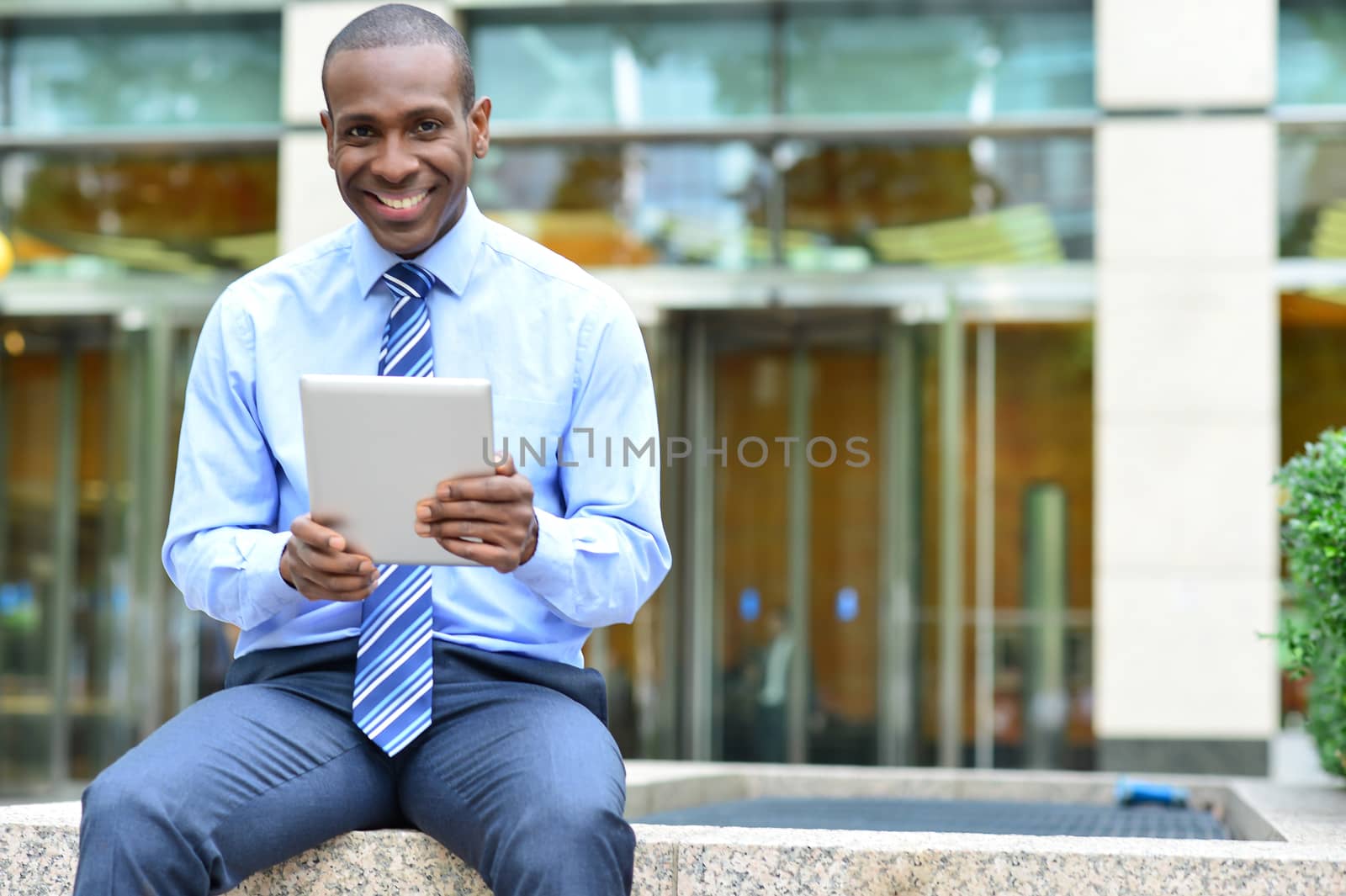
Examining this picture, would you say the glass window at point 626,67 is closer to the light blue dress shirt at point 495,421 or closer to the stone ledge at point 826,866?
the light blue dress shirt at point 495,421

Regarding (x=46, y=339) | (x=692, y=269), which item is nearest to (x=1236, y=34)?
(x=692, y=269)

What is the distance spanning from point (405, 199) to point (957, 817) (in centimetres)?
234

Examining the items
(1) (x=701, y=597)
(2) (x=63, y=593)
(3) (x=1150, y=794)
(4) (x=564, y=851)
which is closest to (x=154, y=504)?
(2) (x=63, y=593)

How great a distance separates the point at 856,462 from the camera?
388 inches

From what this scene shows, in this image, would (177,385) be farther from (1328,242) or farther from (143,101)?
(1328,242)

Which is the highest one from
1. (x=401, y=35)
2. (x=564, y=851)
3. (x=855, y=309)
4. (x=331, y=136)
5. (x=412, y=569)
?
(x=855, y=309)

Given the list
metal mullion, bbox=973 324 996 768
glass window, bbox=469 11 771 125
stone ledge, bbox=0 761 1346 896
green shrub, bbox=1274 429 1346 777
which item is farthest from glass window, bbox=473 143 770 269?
stone ledge, bbox=0 761 1346 896

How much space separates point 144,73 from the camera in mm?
10320

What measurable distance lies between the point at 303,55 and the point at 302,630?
7618 millimetres

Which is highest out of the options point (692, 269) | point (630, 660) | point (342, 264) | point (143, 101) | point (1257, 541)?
point (143, 101)

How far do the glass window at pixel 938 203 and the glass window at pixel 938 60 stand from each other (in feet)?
0.79

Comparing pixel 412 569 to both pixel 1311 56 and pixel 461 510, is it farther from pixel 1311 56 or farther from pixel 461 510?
pixel 1311 56

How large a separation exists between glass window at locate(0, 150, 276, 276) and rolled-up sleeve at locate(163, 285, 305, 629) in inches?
302

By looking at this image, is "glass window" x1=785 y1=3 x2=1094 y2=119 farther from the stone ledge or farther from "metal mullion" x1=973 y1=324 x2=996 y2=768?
the stone ledge
